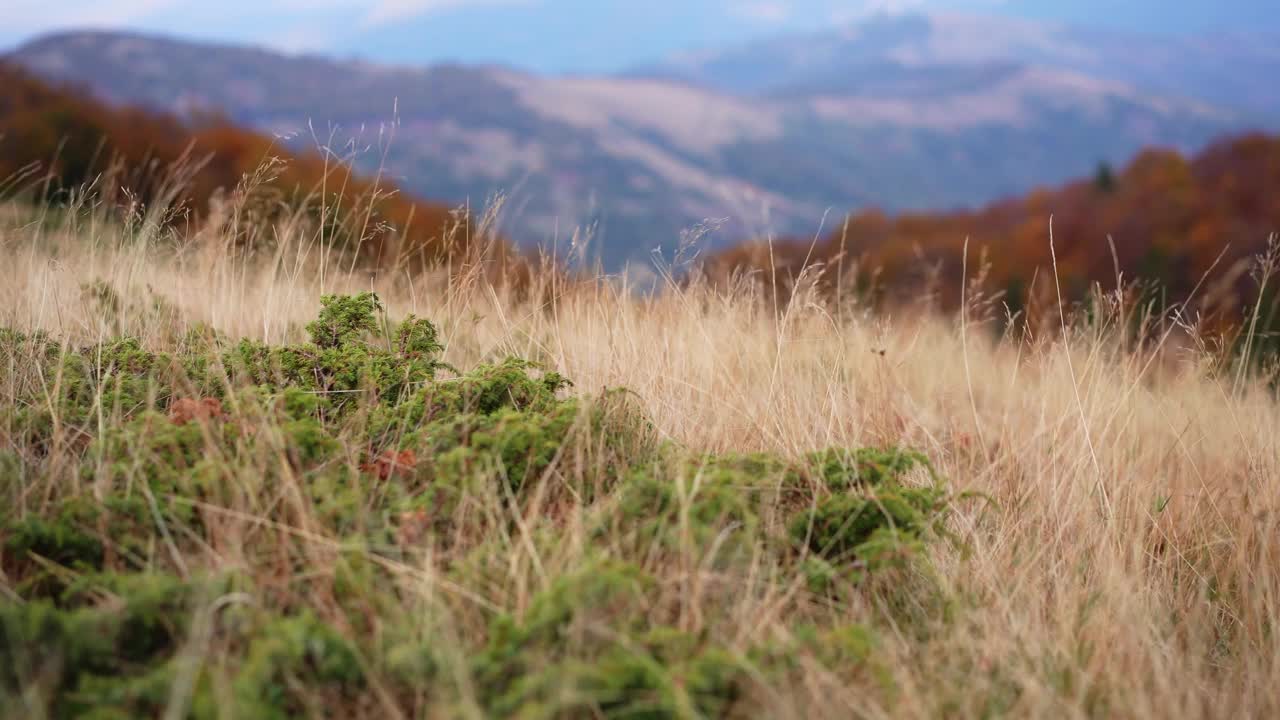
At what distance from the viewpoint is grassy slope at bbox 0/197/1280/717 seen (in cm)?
191

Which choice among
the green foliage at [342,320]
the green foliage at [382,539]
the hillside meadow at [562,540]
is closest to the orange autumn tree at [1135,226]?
the hillside meadow at [562,540]

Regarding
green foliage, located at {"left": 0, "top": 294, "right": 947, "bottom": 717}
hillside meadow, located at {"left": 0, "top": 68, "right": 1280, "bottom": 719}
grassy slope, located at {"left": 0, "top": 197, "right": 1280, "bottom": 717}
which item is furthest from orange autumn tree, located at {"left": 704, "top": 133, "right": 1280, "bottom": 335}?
green foliage, located at {"left": 0, "top": 294, "right": 947, "bottom": 717}

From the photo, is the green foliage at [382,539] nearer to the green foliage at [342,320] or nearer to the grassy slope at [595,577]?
the grassy slope at [595,577]

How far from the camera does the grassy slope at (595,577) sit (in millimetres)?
1911

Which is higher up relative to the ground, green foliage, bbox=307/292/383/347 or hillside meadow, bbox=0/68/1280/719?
green foliage, bbox=307/292/383/347

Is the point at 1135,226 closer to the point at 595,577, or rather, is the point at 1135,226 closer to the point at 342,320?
the point at 342,320

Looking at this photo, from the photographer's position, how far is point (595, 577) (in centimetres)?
204

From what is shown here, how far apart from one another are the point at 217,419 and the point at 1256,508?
3.64 meters

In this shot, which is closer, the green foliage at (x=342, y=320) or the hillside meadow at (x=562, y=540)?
the hillside meadow at (x=562, y=540)

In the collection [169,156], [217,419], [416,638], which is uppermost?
[217,419]

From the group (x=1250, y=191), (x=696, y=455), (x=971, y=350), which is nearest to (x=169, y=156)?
(x=971, y=350)

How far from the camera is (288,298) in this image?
402cm

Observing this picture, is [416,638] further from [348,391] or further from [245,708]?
[348,391]

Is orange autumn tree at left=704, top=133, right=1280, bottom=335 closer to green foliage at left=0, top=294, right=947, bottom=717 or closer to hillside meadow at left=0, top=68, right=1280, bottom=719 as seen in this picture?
hillside meadow at left=0, top=68, right=1280, bottom=719
